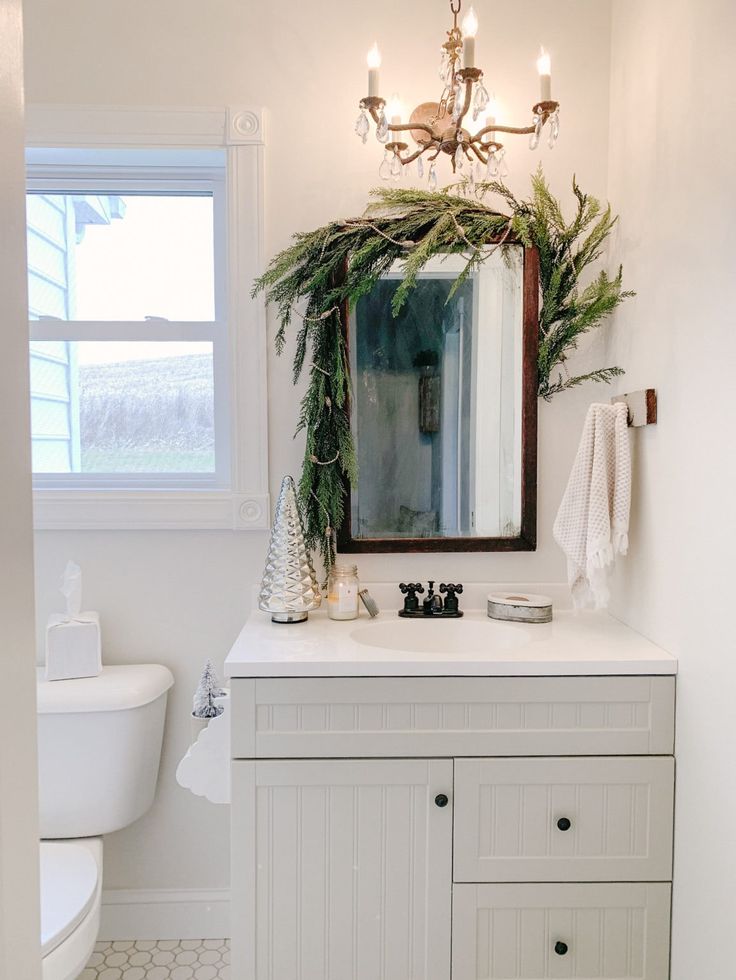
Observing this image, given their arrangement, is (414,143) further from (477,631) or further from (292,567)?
(477,631)

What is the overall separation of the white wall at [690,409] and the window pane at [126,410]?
1.12 meters

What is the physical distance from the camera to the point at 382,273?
171 centimetres

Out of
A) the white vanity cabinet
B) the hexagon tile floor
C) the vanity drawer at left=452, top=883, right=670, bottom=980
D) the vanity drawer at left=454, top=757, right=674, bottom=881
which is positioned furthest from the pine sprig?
the hexagon tile floor

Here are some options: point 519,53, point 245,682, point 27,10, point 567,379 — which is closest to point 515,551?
point 567,379

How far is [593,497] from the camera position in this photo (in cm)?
154

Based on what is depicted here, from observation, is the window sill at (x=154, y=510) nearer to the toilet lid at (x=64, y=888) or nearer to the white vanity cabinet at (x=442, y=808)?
the white vanity cabinet at (x=442, y=808)

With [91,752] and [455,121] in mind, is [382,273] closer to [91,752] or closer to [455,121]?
[455,121]

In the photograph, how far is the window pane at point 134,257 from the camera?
1.86 metres

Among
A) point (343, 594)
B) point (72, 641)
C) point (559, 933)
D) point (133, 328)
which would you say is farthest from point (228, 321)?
point (559, 933)

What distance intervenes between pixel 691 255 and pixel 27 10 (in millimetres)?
1663

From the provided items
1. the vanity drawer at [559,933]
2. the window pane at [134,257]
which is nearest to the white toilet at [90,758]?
the vanity drawer at [559,933]

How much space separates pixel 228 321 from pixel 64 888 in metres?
1.31

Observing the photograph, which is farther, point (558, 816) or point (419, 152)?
point (419, 152)

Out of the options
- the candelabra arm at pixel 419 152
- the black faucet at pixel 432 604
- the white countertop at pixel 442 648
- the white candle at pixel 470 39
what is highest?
the white candle at pixel 470 39
